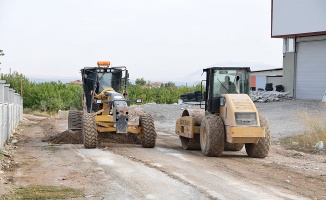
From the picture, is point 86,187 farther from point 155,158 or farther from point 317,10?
point 317,10

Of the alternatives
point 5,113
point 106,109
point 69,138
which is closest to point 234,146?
point 106,109

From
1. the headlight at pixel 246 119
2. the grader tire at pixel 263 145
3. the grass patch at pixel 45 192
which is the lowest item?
the grass patch at pixel 45 192

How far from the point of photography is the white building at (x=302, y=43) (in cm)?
3603

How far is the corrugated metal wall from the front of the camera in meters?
36.2

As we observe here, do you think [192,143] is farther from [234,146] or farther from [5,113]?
[5,113]

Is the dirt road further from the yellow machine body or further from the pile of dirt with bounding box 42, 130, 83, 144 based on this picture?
the pile of dirt with bounding box 42, 130, 83, 144

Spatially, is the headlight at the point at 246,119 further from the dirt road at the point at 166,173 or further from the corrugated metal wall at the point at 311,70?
the corrugated metal wall at the point at 311,70

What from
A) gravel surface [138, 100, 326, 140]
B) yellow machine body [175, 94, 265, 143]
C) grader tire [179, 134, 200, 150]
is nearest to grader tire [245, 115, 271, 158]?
yellow machine body [175, 94, 265, 143]

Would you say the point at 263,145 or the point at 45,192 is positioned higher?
the point at 263,145

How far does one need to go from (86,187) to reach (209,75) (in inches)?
309

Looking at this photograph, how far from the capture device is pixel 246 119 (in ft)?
55.3

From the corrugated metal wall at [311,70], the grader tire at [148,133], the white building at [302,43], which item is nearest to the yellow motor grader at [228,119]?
the grader tire at [148,133]

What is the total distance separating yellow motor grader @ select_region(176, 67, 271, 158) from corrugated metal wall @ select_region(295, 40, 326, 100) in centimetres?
1843

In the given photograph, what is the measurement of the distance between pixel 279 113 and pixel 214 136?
1643cm
